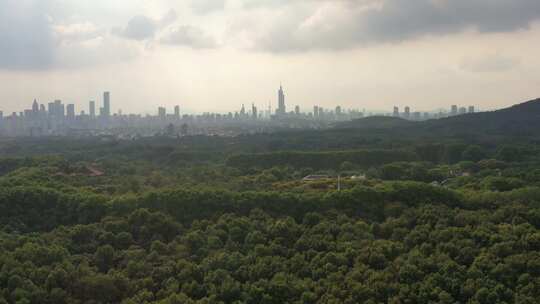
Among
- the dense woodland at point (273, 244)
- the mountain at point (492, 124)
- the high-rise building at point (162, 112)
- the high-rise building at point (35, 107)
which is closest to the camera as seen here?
the dense woodland at point (273, 244)

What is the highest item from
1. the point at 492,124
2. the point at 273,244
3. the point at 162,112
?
the point at 162,112

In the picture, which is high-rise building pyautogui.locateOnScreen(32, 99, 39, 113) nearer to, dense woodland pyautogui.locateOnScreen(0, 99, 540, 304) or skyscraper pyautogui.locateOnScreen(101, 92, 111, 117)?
skyscraper pyautogui.locateOnScreen(101, 92, 111, 117)

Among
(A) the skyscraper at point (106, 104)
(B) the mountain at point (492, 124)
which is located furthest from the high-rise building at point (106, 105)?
(B) the mountain at point (492, 124)

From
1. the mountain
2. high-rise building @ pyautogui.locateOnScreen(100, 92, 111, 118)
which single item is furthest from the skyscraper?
the mountain

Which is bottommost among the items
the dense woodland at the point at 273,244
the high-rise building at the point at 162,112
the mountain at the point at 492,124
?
the dense woodland at the point at 273,244

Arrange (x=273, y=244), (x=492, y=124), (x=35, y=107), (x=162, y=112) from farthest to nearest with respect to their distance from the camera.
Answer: (x=162, y=112) → (x=35, y=107) → (x=492, y=124) → (x=273, y=244)

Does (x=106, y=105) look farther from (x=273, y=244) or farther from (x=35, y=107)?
(x=273, y=244)

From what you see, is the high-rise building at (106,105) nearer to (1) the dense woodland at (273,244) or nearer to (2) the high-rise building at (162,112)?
(2) the high-rise building at (162,112)

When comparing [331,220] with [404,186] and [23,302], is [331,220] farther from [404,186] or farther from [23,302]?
[23,302]

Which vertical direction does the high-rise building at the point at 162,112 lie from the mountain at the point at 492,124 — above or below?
above

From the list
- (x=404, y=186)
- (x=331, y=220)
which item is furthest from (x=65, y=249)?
(x=404, y=186)

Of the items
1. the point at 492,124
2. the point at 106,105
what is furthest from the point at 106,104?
the point at 492,124
